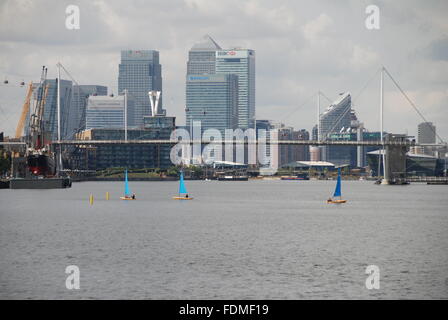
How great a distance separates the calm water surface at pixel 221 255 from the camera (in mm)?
46750

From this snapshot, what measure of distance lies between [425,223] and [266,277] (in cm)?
4538

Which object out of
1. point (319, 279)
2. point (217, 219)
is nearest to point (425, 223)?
point (217, 219)

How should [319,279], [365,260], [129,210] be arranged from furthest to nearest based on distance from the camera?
1. [129,210]
2. [365,260]
3. [319,279]

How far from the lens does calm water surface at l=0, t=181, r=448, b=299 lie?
46750 millimetres

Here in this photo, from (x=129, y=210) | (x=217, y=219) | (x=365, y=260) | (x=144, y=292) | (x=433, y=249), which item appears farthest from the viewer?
(x=129, y=210)

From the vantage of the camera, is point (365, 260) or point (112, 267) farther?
point (365, 260)

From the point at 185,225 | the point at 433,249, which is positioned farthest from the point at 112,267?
the point at 185,225

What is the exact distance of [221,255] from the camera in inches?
2389

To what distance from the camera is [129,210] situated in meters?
112

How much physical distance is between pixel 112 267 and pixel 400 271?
1770 cm

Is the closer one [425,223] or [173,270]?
[173,270]
